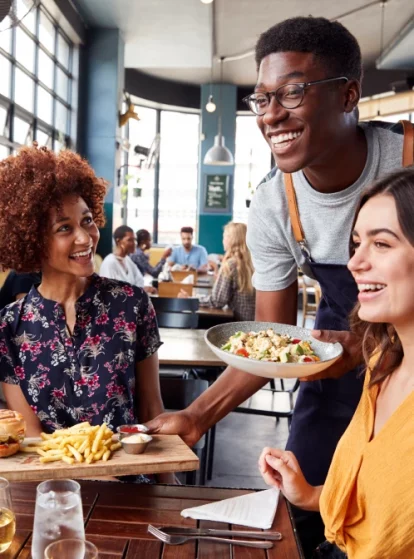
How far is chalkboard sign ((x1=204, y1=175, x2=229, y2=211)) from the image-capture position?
12852mm

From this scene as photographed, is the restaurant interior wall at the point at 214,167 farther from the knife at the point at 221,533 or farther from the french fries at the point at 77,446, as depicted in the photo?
the knife at the point at 221,533

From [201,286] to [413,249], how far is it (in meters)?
5.62

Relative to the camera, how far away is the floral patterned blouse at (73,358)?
76.9 inches

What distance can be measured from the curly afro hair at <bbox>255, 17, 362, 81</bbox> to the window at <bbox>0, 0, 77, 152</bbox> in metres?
4.60

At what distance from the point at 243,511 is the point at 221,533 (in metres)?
0.11

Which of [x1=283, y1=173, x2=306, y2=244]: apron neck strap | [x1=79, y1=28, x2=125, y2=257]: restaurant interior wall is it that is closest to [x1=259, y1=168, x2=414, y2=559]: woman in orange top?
[x1=283, y1=173, x2=306, y2=244]: apron neck strap

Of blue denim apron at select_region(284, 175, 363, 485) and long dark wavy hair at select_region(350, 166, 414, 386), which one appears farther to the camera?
blue denim apron at select_region(284, 175, 363, 485)

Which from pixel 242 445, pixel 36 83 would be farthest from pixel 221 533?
pixel 36 83

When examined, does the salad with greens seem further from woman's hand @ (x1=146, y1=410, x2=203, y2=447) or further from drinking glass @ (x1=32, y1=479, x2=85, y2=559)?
drinking glass @ (x1=32, y1=479, x2=85, y2=559)

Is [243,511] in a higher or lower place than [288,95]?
lower

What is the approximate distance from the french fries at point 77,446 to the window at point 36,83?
16.2ft

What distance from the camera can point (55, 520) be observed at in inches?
41.1

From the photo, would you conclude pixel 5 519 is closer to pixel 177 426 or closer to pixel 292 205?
pixel 177 426

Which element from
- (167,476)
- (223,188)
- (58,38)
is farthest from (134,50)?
(167,476)
